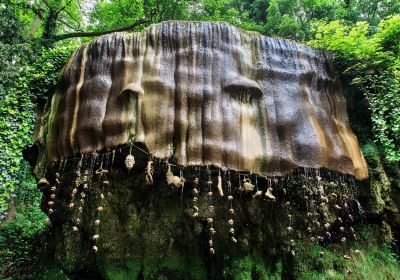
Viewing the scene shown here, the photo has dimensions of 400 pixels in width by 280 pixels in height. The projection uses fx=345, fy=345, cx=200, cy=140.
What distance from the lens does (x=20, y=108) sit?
6.93 metres

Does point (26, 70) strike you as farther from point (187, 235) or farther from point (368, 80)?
point (368, 80)

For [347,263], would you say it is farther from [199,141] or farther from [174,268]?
[199,141]

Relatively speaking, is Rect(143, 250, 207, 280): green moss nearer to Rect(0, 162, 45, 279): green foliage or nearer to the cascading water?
the cascading water

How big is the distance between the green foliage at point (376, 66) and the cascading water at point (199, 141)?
41 centimetres

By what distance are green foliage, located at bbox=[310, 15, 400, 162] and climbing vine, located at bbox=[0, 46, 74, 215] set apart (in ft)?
18.2

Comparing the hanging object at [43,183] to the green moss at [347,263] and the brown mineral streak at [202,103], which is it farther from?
the green moss at [347,263]

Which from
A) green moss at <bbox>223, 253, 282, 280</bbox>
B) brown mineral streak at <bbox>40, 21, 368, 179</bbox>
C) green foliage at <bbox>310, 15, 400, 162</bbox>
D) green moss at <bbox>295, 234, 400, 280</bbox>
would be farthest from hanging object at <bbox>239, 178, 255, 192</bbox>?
green foliage at <bbox>310, 15, 400, 162</bbox>

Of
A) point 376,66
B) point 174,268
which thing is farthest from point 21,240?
point 376,66

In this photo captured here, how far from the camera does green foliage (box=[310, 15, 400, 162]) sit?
6613 millimetres

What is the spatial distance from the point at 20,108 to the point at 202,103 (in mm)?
3906

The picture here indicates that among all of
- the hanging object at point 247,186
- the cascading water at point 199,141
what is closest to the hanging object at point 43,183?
the cascading water at point 199,141

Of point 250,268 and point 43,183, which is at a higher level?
point 43,183

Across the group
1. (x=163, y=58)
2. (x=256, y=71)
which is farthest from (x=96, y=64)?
(x=256, y=71)

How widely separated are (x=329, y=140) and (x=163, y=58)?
3233mm
